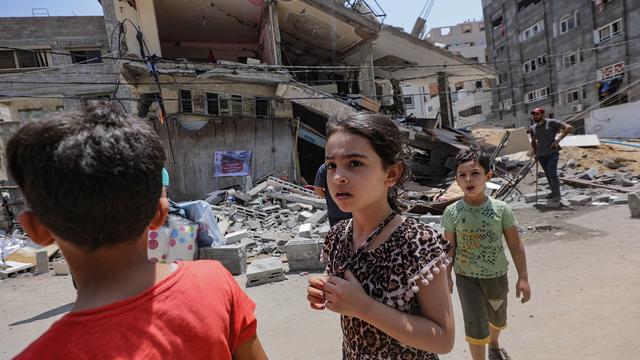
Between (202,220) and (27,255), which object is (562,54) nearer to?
(202,220)

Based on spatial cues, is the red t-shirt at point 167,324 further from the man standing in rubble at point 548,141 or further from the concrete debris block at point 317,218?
the man standing in rubble at point 548,141

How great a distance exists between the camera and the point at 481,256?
2387 mm

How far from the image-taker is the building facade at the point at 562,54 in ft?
77.7

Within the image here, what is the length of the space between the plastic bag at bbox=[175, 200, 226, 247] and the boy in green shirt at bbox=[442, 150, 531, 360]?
471cm

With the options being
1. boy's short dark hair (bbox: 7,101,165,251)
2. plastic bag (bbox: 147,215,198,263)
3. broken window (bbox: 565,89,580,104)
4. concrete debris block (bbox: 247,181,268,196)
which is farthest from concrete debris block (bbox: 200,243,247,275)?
broken window (bbox: 565,89,580,104)

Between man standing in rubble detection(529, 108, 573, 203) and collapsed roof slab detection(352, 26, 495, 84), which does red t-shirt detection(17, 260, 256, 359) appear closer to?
man standing in rubble detection(529, 108, 573, 203)

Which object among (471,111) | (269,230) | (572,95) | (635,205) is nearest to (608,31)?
(572,95)

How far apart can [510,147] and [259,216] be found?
37.2ft

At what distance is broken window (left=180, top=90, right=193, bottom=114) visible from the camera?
42.0 ft

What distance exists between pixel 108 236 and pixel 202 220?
5.66 meters

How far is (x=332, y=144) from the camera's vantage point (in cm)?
134

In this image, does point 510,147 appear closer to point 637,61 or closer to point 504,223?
point 504,223

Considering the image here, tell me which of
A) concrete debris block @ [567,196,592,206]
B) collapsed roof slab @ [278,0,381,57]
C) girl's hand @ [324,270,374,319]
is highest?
collapsed roof slab @ [278,0,381,57]

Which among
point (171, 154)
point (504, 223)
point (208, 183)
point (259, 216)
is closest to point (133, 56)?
point (171, 154)
